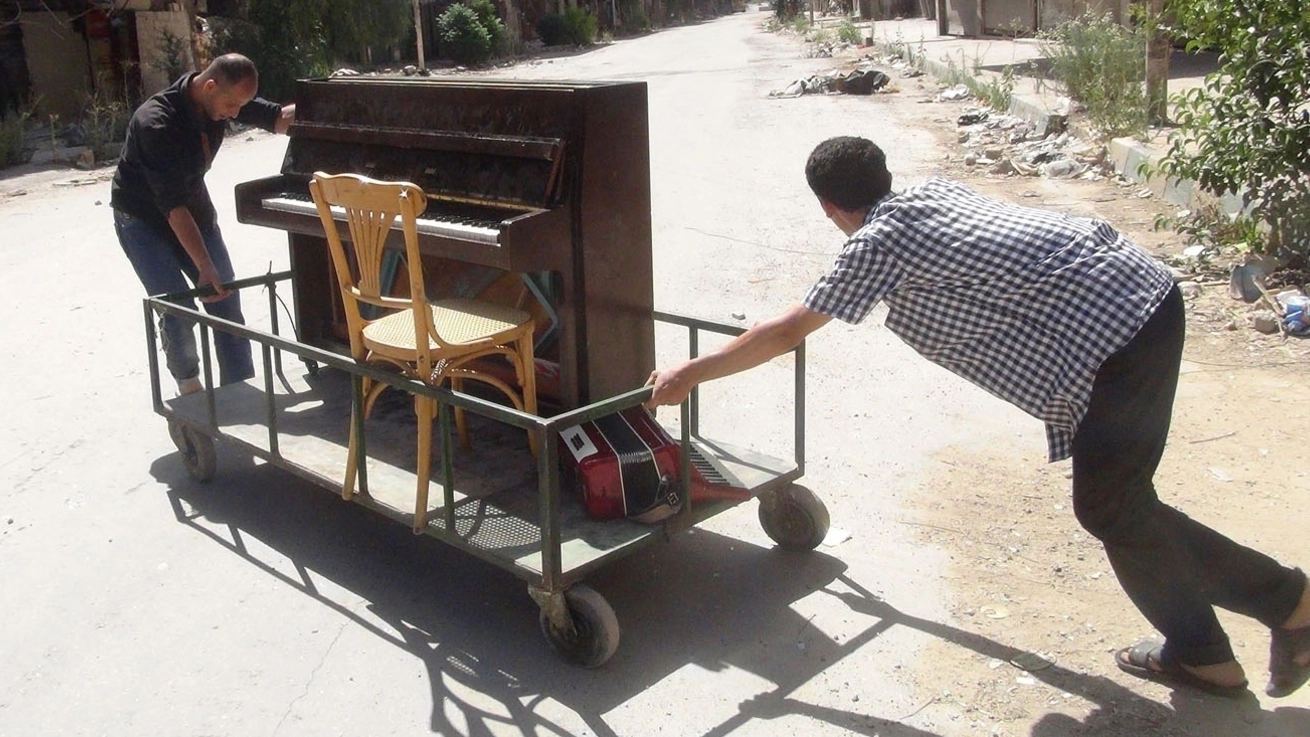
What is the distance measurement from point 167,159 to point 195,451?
1.31 m

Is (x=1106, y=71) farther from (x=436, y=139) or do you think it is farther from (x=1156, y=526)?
(x=1156, y=526)

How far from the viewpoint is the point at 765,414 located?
19.7 ft

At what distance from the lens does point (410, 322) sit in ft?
14.7

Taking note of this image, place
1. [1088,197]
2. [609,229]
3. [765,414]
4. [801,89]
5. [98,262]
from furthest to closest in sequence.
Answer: [801,89]
[1088,197]
[98,262]
[765,414]
[609,229]

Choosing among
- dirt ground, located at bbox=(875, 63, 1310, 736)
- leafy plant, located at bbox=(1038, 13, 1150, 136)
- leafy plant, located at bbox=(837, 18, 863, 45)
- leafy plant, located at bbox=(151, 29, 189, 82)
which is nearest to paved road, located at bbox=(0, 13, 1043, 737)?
dirt ground, located at bbox=(875, 63, 1310, 736)

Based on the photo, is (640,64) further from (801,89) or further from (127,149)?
(127,149)

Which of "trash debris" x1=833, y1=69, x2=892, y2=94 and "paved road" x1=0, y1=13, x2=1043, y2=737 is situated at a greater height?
"trash debris" x1=833, y1=69, x2=892, y2=94

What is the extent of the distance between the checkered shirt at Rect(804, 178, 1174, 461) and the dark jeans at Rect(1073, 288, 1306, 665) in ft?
0.21

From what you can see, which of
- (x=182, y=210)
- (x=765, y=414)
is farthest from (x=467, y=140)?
(x=765, y=414)

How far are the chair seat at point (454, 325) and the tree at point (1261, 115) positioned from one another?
4963 millimetres

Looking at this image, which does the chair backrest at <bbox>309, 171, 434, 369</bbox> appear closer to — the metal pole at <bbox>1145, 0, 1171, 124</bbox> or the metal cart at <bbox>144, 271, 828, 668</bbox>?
the metal cart at <bbox>144, 271, 828, 668</bbox>

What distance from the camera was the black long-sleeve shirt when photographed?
5594mm

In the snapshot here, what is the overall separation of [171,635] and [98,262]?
6477 millimetres

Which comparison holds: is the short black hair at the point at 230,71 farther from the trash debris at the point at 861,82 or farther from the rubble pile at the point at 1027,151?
the trash debris at the point at 861,82
